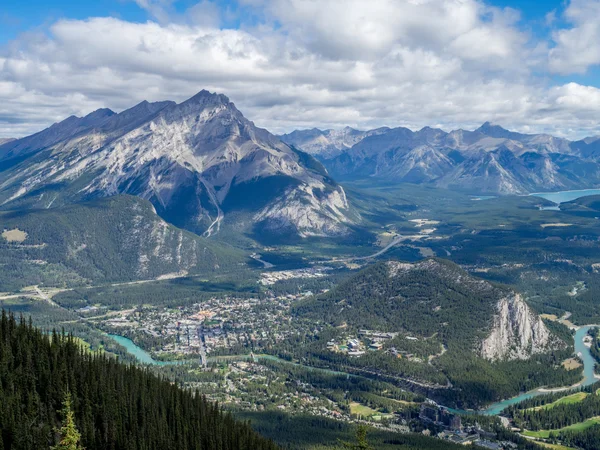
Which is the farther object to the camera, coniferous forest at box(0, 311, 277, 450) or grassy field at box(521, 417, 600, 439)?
grassy field at box(521, 417, 600, 439)

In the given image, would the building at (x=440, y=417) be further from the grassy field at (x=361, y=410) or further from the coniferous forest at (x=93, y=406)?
the coniferous forest at (x=93, y=406)

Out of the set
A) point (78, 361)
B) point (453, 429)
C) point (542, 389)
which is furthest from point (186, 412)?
point (542, 389)

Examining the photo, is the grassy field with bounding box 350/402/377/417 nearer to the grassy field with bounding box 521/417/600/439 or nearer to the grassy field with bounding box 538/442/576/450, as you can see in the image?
the grassy field with bounding box 521/417/600/439

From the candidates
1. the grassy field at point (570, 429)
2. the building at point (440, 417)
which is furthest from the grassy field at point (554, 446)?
the building at point (440, 417)

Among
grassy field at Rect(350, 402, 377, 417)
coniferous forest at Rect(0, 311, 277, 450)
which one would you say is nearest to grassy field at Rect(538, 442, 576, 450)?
grassy field at Rect(350, 402, 377, 417)

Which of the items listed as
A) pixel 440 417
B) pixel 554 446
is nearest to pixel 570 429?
pixel 554 446

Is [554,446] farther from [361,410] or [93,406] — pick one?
[93,406]

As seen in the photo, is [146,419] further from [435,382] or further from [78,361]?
[435,382]

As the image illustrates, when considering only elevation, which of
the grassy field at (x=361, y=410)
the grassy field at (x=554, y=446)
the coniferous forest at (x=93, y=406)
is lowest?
the grassy field at (x=554, y=446)
